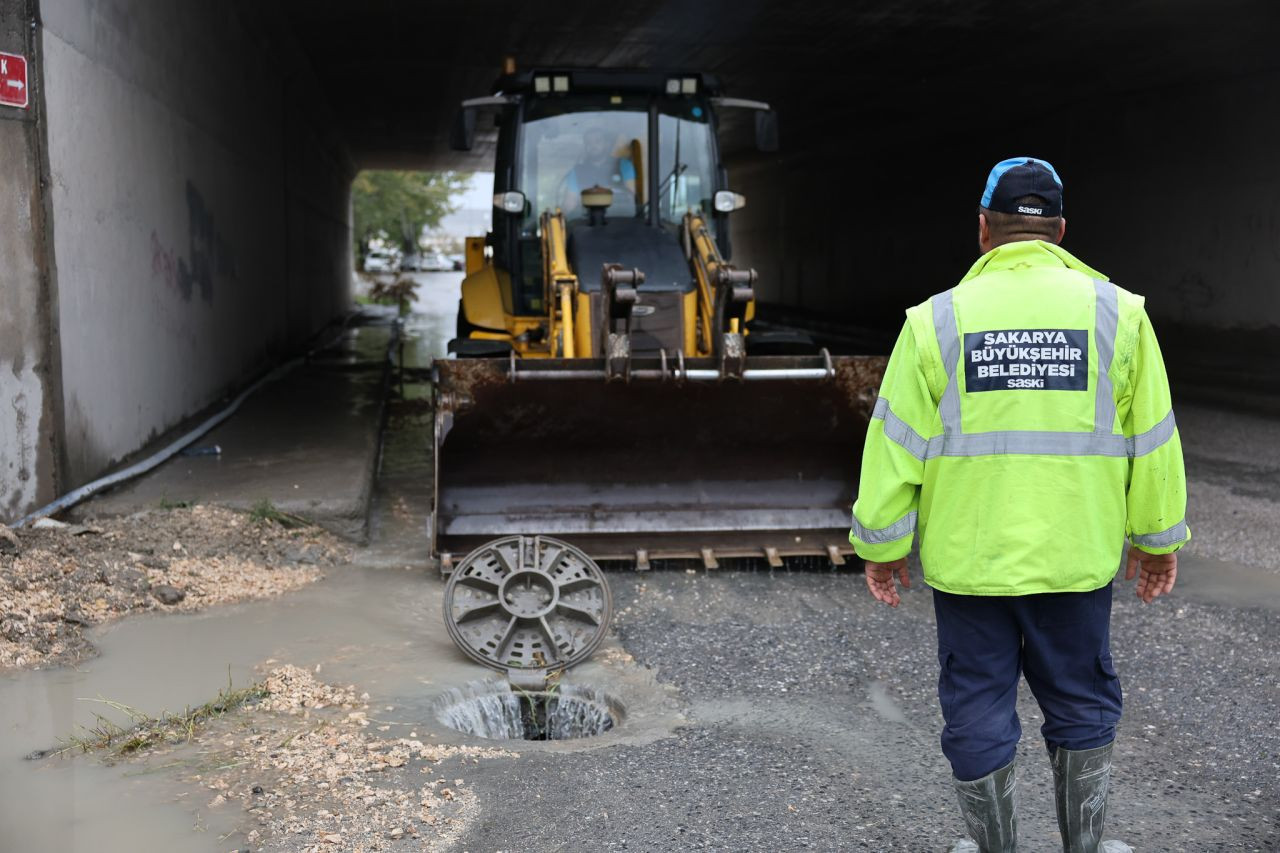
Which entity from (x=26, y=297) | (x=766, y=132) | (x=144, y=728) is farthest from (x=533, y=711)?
(x=766, y=132)

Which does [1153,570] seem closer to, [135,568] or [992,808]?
[992,808]

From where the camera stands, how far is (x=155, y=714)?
436cm

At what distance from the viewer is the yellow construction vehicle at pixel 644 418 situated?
6344 millimetres

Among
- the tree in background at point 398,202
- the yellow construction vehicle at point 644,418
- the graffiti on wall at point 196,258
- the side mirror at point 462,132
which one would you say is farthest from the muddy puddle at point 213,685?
the tree in background at point 398,202

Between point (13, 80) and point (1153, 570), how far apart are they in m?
6.09

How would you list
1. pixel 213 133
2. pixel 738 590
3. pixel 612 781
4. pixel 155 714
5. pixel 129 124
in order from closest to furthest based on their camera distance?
pixel 612 781 → pixel 155 714 → pixel 738 590 → pixel 129 124 → pixel 213 133

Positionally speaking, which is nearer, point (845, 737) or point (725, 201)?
point (845, 737)

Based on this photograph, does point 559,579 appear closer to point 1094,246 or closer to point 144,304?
point 144,304

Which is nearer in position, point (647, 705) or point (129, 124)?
point (647, 705)

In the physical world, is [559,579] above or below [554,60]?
below

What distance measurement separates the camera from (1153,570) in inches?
122

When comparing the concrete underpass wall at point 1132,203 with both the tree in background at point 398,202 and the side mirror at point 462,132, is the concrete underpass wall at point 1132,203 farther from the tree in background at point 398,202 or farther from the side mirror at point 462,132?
the tree in background at point 398,202

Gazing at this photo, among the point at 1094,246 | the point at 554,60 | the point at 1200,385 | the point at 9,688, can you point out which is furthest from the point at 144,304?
the point at 1094,246

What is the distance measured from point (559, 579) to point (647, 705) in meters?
0.91
